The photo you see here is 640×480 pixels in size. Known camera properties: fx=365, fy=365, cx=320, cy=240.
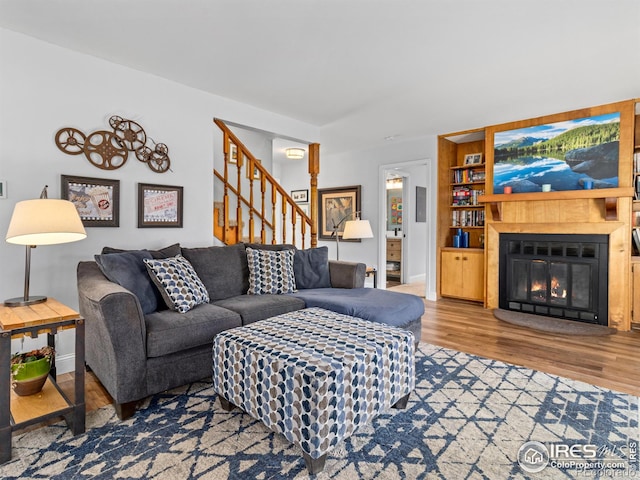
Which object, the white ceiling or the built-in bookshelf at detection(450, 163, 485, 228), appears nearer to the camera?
the white ceiling

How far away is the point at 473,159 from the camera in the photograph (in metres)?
5.23

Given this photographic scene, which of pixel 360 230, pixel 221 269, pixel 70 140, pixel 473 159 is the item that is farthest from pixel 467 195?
pixel 70 140

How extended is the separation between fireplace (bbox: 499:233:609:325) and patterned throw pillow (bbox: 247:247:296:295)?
286cm

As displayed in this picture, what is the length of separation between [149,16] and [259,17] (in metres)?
0.71

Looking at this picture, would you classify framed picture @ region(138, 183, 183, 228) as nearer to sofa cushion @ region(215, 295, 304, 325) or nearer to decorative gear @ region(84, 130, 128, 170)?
decorative gear @ region(84, 130, 128, 170)

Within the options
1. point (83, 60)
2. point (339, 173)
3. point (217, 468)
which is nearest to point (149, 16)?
point (83, 60)

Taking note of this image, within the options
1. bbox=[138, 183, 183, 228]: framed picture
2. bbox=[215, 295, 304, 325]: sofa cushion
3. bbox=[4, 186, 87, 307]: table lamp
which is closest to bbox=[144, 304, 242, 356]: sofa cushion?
bbox=[215, 295, 304, 325]: sofa cushion

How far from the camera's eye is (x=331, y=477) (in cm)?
156

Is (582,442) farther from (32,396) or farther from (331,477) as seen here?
(32,396)

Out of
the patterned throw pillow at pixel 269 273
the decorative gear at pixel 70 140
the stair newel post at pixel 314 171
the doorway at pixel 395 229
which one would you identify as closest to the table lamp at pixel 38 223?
the decorative gear at pixel 70 140

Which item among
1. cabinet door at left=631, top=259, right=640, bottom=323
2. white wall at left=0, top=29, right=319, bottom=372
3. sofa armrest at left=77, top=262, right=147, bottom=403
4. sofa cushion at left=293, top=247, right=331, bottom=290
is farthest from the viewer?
cabinet door at left=631, top=259, right=640, bottom=323

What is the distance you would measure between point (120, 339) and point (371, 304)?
5.66 feet

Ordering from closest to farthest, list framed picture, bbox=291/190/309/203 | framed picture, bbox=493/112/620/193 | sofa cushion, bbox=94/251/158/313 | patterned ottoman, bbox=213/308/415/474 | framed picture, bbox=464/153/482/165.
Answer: patterned ottoman, bbox=213/308/415/474, sofa cushion, bbox=94/251/158/313, framed picture, bbox=493/112/620/193, framed picture, bbox=464/153/482/165, framed picture, bbox=291/190/309/203

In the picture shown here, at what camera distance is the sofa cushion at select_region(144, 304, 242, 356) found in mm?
2164
